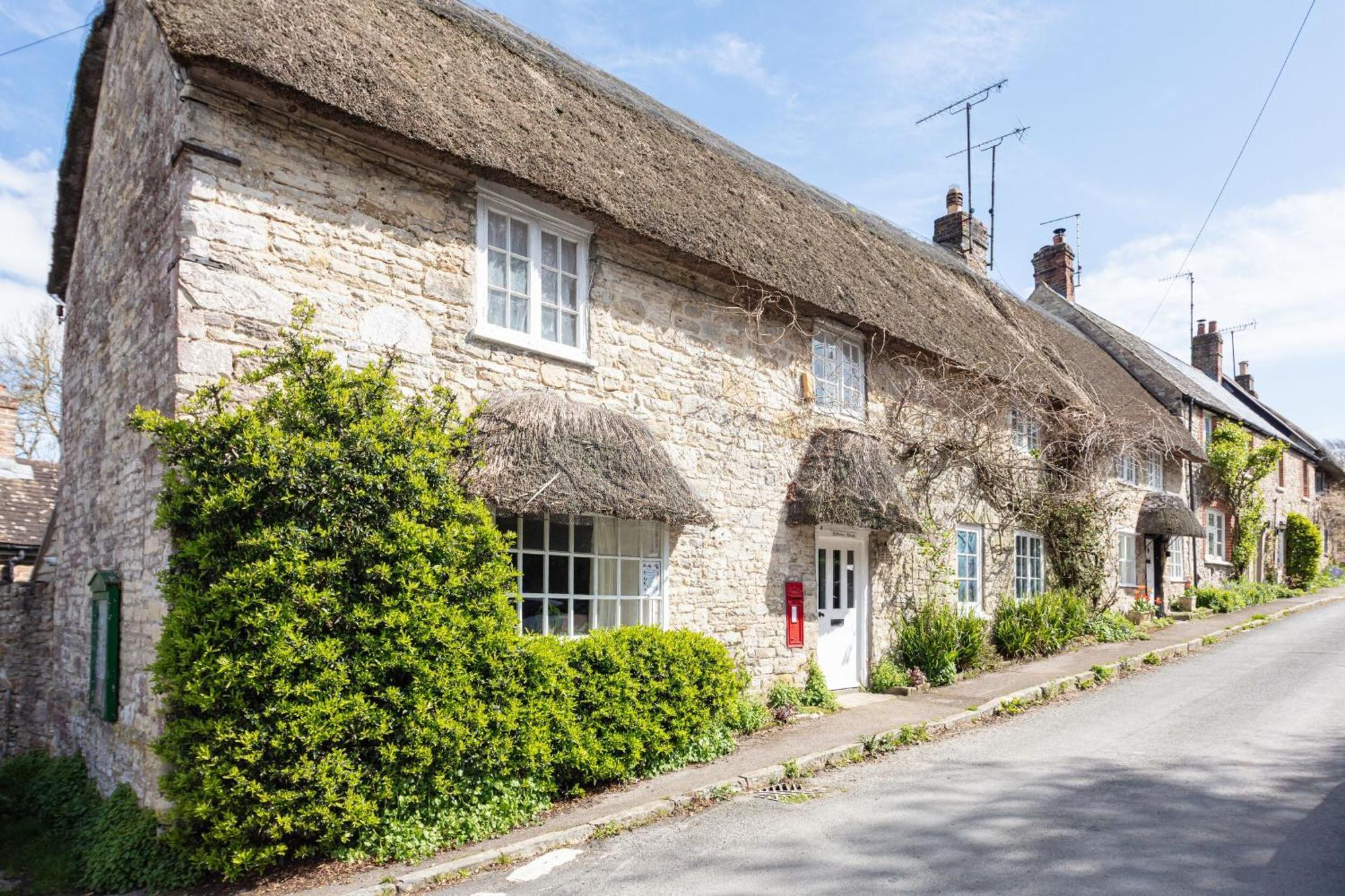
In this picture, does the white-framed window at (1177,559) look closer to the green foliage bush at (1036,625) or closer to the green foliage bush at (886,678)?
the green foliage bush at (1036,625)

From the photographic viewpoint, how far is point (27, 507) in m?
14.7

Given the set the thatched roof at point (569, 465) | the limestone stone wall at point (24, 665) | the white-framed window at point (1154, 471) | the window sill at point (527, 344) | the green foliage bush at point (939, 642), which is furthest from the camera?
the white-framed window at point (1154, 471)

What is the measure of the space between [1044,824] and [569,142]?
7.27 m

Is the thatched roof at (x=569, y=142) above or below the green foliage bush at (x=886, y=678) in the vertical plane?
above

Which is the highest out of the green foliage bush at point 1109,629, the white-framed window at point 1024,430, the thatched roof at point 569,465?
the white-framed window at point 1024,430

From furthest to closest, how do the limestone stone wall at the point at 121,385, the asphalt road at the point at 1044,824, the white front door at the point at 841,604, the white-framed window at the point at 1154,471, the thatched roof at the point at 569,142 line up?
the white-framed window at the point at 1154,471 < the white front door at the point at 841,604 < the thatched roof at the point at 569,142 < the limestone stone wall at the point at 121,385 < the asphalt road at the point at 1044,824

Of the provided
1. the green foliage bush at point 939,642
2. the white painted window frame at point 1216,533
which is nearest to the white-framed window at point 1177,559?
the white painted window frame at point 1216,533

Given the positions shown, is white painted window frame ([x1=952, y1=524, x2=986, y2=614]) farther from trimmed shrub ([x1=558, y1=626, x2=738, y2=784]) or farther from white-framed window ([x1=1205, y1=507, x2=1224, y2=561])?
white-framed window ([x1=1205, y1=507, x2=1224, y2=561])

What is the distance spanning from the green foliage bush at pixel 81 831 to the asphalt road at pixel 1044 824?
2.29 metres

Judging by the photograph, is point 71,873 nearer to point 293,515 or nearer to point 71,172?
point 293,515

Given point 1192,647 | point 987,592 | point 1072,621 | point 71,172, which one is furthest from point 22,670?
point 1192,647

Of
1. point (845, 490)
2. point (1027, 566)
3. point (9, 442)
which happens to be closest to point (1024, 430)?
point (1027, 566)

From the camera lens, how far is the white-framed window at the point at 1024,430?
15.1 metres

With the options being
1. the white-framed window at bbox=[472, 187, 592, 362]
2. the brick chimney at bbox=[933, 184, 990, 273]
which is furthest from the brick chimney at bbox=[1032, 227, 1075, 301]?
the white-framed window at bbox=[472, 187, 592, 362]
